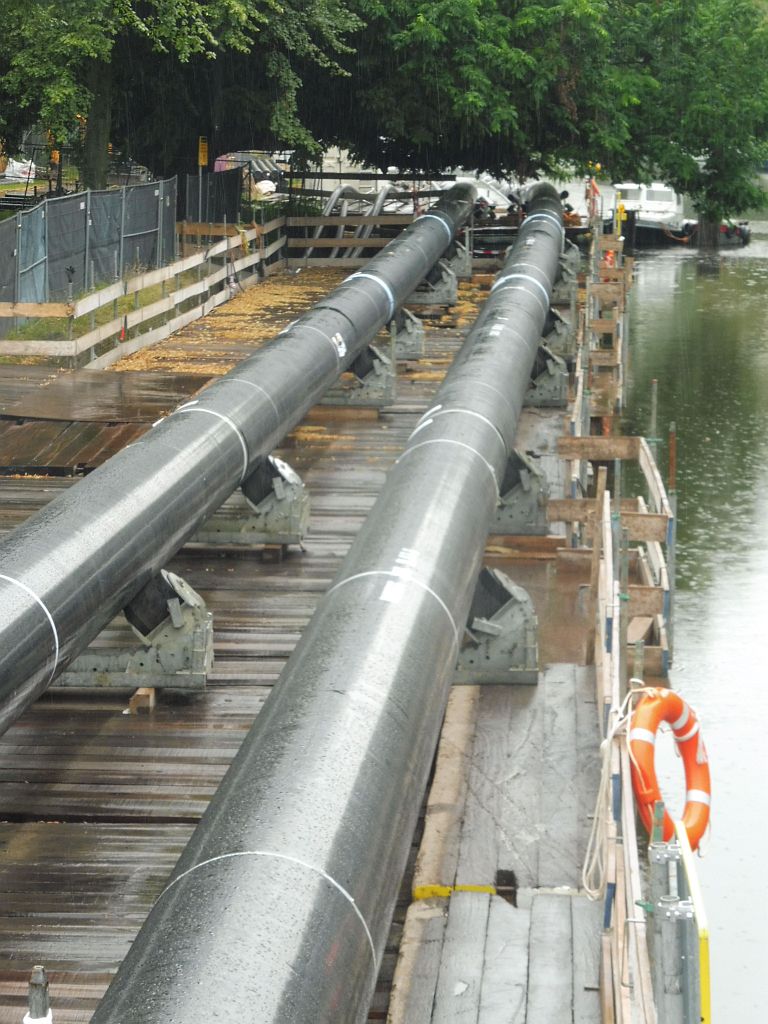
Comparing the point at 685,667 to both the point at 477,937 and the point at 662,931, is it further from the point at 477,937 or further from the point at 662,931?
the point at 662,931

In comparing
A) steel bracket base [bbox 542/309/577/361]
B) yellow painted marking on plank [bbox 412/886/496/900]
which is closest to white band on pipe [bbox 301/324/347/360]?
steel bracket base [bbox 542/309/577/361]

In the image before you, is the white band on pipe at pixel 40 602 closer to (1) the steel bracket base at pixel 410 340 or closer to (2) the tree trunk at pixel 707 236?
(1) the steel bracket base at pixel 410 340

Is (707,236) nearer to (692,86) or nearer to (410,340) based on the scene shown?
→ (692,86)

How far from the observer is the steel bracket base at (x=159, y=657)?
1039cm

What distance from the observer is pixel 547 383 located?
20969mm

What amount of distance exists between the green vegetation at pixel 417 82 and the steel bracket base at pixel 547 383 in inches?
342

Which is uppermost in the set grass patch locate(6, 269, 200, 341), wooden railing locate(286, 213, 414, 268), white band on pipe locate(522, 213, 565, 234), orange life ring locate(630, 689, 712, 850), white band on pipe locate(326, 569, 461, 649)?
white band on pipe locate(522, 213, 565, 234)

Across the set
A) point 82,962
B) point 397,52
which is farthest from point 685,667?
point 397,52

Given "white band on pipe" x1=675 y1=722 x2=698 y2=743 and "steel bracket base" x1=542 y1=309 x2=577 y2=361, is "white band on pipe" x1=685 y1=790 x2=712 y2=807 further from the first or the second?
"steel bracket base" x1=542 y1=309 x2=577 y2=361

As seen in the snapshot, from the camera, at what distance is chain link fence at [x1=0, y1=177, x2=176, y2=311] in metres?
20.7

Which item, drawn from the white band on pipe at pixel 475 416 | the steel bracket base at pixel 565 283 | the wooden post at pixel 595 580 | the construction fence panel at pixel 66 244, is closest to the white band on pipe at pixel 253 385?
the white band on pipe at pixel 475 416

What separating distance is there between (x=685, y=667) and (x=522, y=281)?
6761 millimetres

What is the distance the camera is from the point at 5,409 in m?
17.9

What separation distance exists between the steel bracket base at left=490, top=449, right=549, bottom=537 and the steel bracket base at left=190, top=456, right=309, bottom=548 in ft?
6.85
